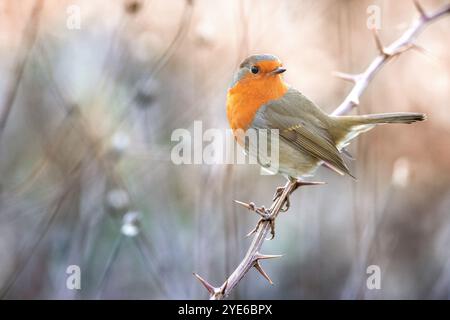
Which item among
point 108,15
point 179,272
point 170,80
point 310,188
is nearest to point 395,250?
point 310,188

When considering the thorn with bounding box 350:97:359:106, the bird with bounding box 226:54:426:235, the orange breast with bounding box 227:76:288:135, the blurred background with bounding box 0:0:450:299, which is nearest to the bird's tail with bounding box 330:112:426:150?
the bird with bounding box 226:54:426:235

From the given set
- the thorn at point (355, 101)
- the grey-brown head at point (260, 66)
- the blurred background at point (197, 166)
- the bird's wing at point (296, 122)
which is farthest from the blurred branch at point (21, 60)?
the thorn at point (355, 101)

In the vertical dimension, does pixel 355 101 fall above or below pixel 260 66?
below

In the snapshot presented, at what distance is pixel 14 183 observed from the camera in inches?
190

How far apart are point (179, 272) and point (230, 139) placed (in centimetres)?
117

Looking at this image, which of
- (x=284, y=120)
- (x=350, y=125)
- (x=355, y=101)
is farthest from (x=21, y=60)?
(x=350, y=125)

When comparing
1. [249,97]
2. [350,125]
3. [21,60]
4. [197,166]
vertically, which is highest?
[21,60]

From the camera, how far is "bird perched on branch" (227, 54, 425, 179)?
3.73m

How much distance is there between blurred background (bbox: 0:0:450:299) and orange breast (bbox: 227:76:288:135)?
0.52 m

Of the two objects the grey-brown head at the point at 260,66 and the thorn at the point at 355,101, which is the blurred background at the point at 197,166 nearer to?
the grey-brown head at the point at 260,66

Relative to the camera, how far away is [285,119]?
387cm

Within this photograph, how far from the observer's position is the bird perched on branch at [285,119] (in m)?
3.73

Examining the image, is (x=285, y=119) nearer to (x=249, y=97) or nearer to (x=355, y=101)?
(x=249, y=97)
